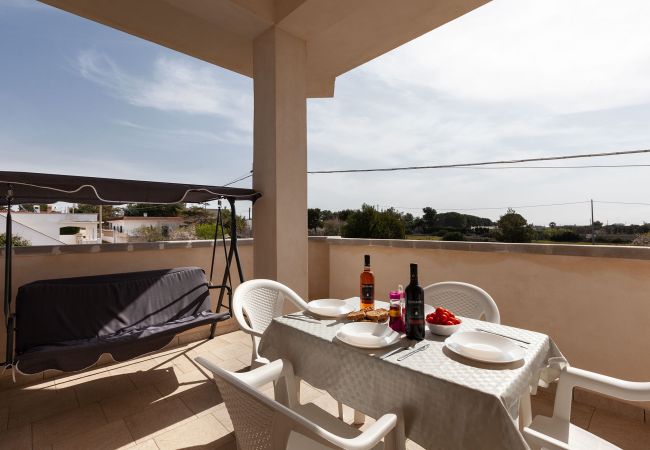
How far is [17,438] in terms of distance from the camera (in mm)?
1801

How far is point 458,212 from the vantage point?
642 centimetres

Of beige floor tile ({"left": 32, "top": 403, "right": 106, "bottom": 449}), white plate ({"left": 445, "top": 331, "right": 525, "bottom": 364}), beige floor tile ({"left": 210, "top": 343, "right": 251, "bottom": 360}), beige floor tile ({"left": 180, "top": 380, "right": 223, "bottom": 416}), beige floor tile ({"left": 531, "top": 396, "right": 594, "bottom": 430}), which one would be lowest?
beige floor tile ({"left": 531, "top": 396, "right": 594, "bottom": 430})

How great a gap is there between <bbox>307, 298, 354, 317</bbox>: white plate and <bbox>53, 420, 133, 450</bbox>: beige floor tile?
4.51 ft

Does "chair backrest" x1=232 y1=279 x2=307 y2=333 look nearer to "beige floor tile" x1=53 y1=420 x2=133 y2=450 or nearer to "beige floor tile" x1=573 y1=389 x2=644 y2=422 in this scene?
"beige floor tile" x1=53 y1=420 x2=133 y2=450

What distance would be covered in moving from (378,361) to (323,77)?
359 cm

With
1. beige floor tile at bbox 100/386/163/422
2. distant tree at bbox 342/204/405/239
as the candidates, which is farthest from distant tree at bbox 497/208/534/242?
beige floor tile at bbox 100/386/163/422

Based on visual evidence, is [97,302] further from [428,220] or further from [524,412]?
[428,220]

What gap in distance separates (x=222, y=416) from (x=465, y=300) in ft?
5.91

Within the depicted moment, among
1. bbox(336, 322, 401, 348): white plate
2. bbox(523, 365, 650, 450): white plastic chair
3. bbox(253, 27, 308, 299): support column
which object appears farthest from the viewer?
bbox(253, 27, 308, 299): support column

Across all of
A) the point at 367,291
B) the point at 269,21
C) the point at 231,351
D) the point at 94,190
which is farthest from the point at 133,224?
the point at 367,291

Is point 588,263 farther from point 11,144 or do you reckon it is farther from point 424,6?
point 11,144

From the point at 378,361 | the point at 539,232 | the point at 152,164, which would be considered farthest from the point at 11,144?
the point at 539,232

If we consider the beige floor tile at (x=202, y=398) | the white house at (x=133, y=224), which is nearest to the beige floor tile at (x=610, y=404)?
the beige floor tile at (x=202, y=398)

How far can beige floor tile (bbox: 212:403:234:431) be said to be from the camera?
1920 millimetres
